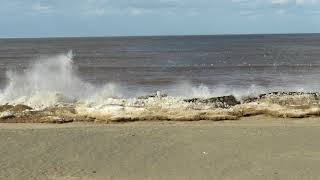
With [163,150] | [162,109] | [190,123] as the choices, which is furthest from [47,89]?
[163,150]

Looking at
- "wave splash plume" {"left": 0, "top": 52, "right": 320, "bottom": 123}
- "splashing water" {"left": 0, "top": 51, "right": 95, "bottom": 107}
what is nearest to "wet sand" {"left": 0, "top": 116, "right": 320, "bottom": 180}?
"wave splash plume" {"left": 0, "top": 52, "right": 320, "bottom": 123}

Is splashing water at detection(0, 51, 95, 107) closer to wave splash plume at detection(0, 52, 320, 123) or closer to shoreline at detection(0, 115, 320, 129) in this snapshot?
wave splash plume at detection(0, 52, 320, 123)

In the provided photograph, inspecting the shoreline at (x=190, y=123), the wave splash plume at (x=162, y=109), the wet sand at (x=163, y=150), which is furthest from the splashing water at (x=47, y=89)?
the wet sand at (x=163, y=150)

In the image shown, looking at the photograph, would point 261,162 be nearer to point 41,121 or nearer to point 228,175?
point 228,175

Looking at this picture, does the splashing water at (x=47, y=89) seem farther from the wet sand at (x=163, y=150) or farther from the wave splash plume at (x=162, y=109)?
the wet sand at (x=163, y=150)

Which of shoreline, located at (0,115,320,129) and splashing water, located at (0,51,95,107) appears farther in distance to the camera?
splashing water, located at (0,51,95,107)

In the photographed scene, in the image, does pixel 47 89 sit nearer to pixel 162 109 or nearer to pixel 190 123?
pixel 162 109

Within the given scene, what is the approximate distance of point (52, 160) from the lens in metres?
8.40

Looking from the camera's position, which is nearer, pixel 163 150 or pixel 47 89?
pixel 163 150

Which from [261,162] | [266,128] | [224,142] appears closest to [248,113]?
[266,128]

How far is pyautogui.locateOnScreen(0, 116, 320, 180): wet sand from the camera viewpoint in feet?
25.5

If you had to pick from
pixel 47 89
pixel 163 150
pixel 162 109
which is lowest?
pixel 163 150

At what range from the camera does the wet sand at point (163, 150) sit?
7.76 meters

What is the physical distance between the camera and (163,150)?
9.02 m
